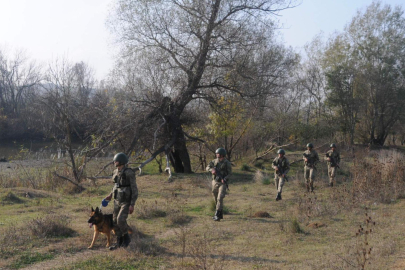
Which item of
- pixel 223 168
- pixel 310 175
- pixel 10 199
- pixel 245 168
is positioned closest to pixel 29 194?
pixel 10 199

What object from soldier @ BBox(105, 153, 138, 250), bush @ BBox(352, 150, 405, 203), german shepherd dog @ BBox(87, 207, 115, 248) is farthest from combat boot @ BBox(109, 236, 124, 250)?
bush @ BBox(352, 150, 405, 203)

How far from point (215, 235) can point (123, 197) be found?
223 centimetres

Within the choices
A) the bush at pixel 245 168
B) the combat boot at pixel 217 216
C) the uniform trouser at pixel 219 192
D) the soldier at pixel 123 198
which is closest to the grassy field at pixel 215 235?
the combat boot at pixel 217 216

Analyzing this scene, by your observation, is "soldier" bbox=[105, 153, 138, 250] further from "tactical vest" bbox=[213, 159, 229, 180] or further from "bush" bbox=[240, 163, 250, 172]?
"bush" bbox=[240, 163, 250, 172]

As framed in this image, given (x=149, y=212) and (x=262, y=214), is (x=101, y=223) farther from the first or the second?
(x=262, y=214)

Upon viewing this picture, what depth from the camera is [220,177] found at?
32.3 ft

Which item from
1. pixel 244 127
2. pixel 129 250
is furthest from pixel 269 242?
pixel 244 127

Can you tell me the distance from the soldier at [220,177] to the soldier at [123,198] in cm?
309

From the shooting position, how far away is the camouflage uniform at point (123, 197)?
6.95 meters

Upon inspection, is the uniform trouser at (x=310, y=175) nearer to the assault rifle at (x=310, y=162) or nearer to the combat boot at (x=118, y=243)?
the assault rifle at (x=310, y=162)

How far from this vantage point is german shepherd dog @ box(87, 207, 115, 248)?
679cm

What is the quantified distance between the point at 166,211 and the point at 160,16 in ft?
29.6

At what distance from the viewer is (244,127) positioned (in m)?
20.7

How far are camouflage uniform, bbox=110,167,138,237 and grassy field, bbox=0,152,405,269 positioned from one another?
0.38 meters
